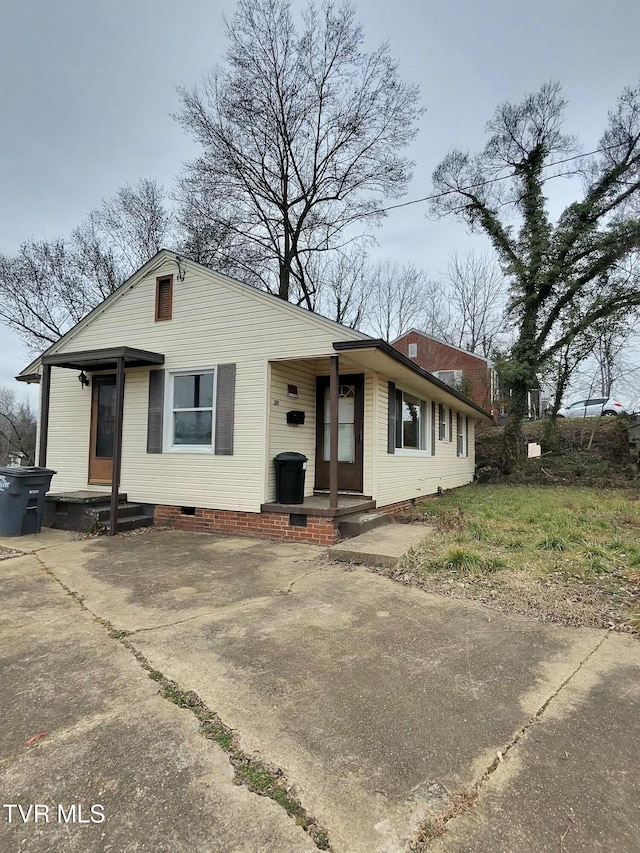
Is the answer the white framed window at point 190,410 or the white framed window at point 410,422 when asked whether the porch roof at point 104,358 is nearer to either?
the white framed window at point 190,410

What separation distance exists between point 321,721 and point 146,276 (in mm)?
8222

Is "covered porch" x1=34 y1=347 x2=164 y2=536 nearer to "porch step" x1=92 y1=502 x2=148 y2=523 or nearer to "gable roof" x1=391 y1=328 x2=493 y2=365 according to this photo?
"porch step" x1=92 y1=502 x2=148 y2=523

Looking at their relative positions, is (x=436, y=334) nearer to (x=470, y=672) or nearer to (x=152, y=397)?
(x=152, y=397)

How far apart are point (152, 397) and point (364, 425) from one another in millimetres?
3753

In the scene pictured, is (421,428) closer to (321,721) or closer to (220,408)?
(220,408)

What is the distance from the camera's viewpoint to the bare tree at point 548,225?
14820 millimetres

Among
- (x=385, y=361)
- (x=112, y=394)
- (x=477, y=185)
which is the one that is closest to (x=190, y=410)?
(x=112, y=394)

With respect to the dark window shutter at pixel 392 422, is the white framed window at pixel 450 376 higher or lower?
higher

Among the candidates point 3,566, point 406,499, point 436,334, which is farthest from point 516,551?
point 436,334

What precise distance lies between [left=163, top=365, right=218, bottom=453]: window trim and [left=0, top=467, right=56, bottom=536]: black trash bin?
186 cm

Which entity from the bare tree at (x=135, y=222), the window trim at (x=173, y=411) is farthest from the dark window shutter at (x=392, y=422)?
the bare tree at (x=135, y=222)

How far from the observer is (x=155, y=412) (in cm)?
801

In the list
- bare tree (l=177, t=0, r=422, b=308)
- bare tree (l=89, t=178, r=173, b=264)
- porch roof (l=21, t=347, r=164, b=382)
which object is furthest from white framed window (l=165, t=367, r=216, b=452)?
bare tree (l=89, t=178, r=173, b=264)

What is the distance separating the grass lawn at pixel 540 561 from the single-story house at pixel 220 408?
5.37ft
